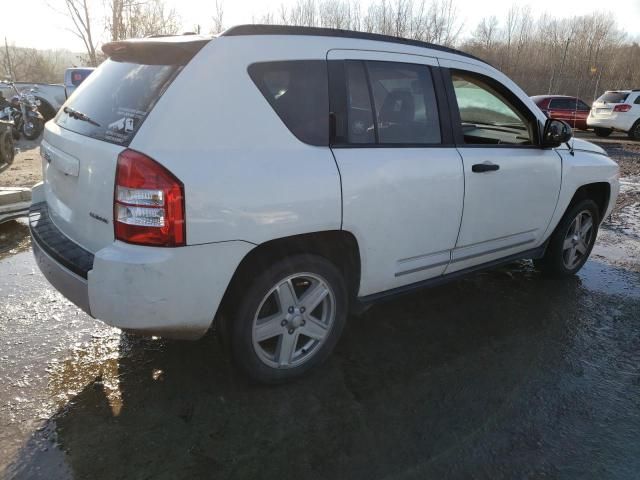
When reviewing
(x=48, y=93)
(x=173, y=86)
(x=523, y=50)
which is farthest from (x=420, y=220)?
(x=523, y=50)

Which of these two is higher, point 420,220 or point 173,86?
point 173,86

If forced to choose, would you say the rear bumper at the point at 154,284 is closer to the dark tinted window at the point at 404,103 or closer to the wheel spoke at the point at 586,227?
the dark tinted window at the point at 404,103

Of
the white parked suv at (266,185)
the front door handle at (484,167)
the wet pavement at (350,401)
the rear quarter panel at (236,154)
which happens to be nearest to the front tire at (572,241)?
the wet pavement at (350,401)

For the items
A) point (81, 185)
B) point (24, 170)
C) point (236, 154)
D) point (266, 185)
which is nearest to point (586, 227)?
point (266, 185)

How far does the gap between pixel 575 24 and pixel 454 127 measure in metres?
55.9

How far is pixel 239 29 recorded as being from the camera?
2.53 meters

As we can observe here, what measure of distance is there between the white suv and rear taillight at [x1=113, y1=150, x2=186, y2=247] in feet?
63.6

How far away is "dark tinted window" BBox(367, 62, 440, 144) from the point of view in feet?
9.89

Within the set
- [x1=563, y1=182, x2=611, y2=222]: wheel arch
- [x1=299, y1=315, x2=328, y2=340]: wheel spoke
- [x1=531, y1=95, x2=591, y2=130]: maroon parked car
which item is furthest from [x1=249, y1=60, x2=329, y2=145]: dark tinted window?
[x1=531, y1=95, x2=591, y2=130]: maroon parked car

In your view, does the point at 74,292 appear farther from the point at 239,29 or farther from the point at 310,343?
the point at 239,29

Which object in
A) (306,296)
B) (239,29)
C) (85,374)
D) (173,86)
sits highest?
(239,29)

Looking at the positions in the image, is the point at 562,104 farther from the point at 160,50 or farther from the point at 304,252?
the point at 160,50

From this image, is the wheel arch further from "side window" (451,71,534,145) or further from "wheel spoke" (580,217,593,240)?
"side window" (451,71,534,145)

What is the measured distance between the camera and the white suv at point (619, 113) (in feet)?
58.2
